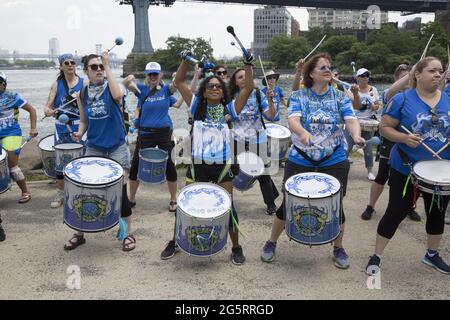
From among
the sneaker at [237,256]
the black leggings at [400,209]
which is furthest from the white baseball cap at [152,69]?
the black leggings at [400,209]

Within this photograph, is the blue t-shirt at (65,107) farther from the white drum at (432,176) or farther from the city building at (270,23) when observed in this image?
the city building at (270,23)

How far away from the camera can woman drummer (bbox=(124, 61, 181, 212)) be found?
222 inches

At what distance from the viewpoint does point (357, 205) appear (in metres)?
5.88

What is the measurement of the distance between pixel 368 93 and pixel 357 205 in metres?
1.97

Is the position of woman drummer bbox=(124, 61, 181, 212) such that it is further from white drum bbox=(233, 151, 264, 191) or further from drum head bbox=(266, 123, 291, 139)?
drum head bbox=(266, 123, 291, 139)

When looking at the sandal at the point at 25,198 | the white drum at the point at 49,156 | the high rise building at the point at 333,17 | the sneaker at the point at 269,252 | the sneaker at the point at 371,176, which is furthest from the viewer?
the high rise building at the point at 333,17

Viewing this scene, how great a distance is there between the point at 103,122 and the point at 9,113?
198cm

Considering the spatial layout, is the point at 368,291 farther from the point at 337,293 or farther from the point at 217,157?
the point at 217,157

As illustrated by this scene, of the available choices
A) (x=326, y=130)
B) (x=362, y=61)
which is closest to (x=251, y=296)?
(x=326, y=130)

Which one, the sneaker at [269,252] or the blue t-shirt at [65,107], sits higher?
the blue t-shirt at [65,107]

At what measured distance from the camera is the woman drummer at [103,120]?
4309mm

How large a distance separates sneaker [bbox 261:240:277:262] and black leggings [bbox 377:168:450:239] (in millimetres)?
971

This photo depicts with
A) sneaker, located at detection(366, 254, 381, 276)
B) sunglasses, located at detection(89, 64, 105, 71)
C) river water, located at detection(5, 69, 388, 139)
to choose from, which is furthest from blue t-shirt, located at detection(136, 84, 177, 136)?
sneaker, located at detection(366, 254, 381, 276)
